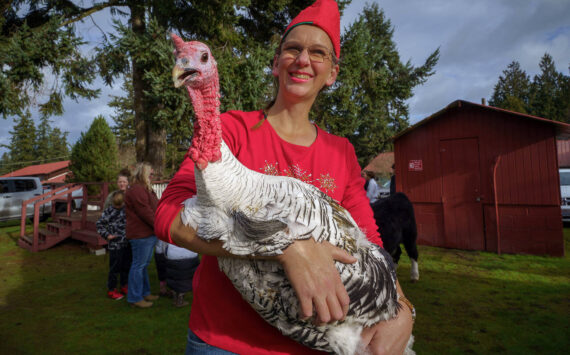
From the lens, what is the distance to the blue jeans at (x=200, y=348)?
1378 millimetres

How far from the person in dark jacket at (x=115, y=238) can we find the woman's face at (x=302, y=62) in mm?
6350

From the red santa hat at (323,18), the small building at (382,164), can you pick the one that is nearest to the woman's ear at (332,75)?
the red santa hat at (323,18)

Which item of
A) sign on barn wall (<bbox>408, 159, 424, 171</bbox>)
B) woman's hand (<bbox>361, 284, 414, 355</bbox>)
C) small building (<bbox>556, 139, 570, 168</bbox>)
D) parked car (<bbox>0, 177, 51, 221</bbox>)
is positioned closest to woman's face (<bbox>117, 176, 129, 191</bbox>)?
woman's hand (<bbox>361, 284, 414, 355</bbox>)

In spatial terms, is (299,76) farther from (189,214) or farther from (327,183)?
(189,214)

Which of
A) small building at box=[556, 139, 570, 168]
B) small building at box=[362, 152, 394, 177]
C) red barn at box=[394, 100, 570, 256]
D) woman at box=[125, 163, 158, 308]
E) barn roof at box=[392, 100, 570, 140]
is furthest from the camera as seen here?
small building at box=[362, 152, 394, 177]

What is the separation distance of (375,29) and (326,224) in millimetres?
47663

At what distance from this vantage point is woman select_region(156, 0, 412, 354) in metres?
1.17

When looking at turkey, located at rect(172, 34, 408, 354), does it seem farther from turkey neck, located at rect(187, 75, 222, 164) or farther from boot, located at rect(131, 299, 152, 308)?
boot, located at rect(131, 299, 152, 308)

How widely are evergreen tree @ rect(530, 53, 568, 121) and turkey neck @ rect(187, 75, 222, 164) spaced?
7471 cm

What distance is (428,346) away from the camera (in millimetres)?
4574

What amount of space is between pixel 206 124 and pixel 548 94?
8328cm

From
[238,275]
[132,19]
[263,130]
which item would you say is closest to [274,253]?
[238,275]

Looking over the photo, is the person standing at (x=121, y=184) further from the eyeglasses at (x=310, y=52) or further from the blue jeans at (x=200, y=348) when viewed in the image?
the eyeglasses at (x=310, y=52)

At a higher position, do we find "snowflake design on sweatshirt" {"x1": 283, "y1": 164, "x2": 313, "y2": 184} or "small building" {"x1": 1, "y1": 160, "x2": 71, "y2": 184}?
"small building" {"x1": 1, "y1": 160, "x2": 71, "y2": 184}
